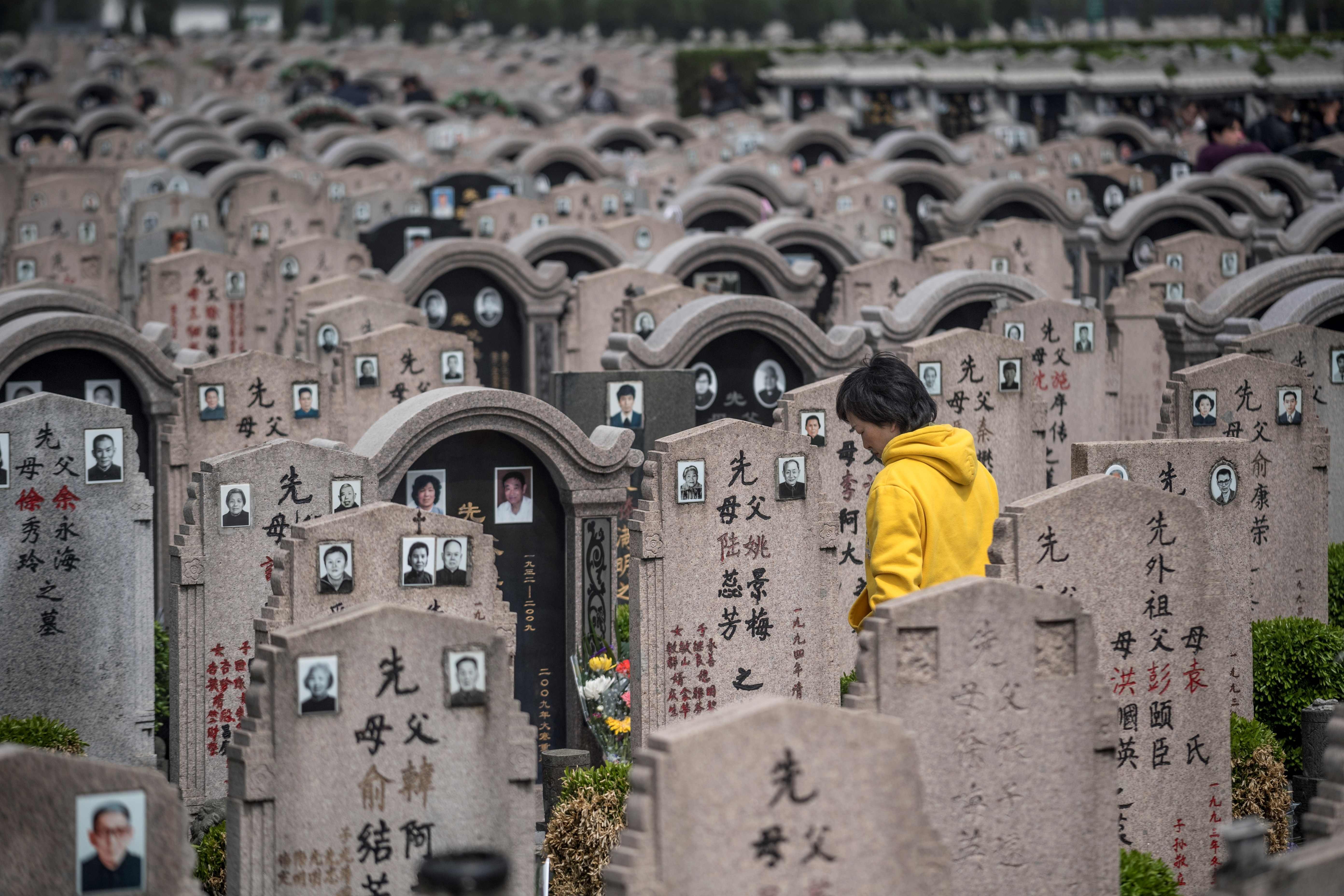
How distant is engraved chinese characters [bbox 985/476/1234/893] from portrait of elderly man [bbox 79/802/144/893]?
3050mm

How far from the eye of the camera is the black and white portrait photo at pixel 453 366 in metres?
10.6

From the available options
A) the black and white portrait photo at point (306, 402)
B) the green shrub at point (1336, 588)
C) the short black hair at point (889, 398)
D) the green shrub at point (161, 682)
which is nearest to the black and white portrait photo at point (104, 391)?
the black and white portrait photo at point (306, 402)

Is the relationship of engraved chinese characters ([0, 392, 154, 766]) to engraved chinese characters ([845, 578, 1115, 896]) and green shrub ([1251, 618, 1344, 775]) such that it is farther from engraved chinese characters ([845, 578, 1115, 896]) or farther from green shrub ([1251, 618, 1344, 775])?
green shrub ([1251, 618, 1344, 775])

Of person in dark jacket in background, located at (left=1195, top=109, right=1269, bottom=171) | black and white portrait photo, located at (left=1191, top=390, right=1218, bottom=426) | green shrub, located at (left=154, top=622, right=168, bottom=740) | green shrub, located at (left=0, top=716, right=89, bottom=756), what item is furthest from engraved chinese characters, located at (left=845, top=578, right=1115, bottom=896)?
person in dark jacket in background, located at (left=1195, top=109, right=1269, bottom=171)

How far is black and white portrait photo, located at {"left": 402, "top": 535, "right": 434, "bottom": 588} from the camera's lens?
6.38 meters

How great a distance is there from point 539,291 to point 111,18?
2715 inches

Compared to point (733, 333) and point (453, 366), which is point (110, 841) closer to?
point (453, 366)

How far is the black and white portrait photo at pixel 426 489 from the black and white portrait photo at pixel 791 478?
1.74 m

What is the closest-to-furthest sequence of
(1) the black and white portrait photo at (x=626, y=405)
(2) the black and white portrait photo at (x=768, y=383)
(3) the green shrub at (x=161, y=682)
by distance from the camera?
(3) the green shrub at (x=161, y=682), (1) the black and white portrait photo at (x=626, y=405), (2) the black and white portrait photo at (x=768, y=383)

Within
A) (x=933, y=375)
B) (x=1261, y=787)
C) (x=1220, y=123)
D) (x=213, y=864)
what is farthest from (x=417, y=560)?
(x=1220, y=123)

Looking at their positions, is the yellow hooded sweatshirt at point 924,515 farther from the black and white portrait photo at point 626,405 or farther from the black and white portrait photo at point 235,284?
the black and white portrait photo at point 235,284

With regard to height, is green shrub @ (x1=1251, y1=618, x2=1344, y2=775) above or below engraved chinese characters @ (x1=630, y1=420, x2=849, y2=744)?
below

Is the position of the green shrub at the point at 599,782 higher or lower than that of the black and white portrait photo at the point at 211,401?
lower

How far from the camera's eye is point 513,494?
8.30 m
